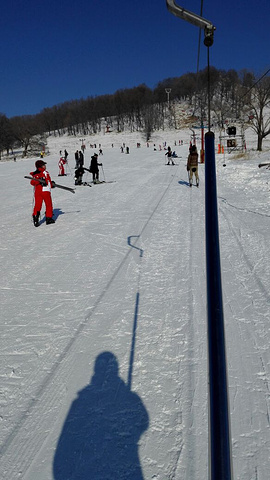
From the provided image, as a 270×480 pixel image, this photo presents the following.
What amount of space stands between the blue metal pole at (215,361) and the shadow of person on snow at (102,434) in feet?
4.01

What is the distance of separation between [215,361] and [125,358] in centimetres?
189

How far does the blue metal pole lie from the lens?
75cm

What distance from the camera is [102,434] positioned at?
1933 mm

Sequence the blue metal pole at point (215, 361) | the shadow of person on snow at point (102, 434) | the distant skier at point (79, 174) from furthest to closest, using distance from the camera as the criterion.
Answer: the distant skier at point (79, 174) → the shadow of person on snow at point (102, 434) → the blue metal pole at point (215, 361)

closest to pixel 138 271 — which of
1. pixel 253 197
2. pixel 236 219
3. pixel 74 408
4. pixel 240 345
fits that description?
pixel 240 345

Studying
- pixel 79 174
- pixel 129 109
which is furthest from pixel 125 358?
pixel 129 109

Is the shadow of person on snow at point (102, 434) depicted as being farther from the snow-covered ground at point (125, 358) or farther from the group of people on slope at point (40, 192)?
the group of people on slope at point (40, 192)

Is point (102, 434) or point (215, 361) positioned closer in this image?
point (215, 361)

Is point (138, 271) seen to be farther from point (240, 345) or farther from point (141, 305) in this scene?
point (240, 345)

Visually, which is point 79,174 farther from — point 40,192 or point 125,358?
point 125,358

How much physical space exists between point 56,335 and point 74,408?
0.93 m

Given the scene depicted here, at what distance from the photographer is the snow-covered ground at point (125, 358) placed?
1812mm

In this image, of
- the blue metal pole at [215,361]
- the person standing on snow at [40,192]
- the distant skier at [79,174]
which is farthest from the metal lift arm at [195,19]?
the distant skier at [79,174]

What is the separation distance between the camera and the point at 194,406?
2.10 meters
